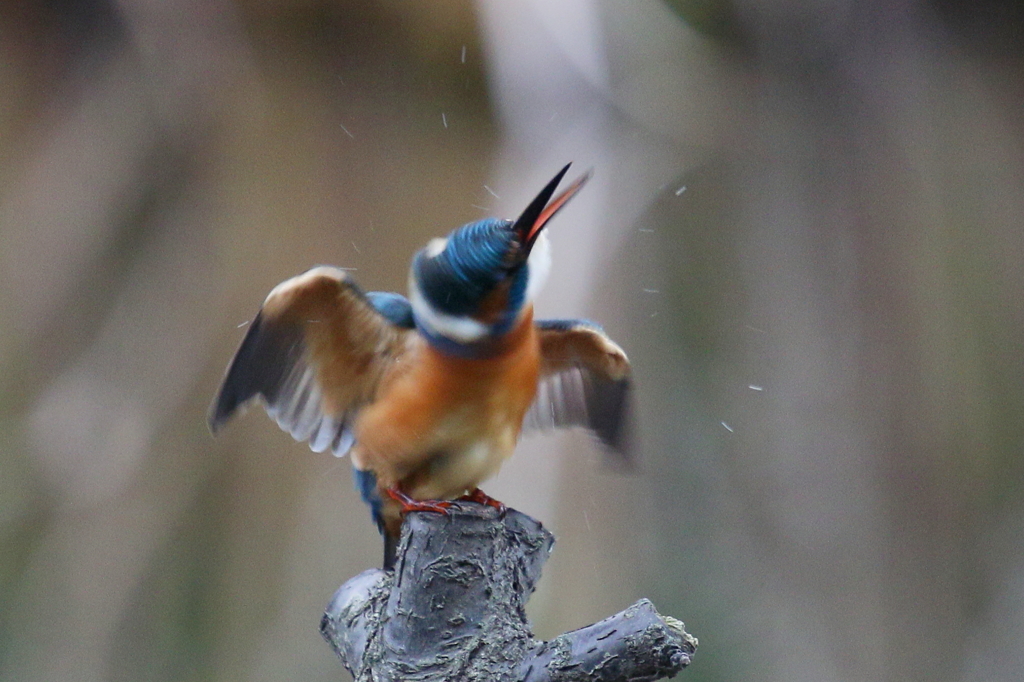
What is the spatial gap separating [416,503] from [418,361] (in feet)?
0.57

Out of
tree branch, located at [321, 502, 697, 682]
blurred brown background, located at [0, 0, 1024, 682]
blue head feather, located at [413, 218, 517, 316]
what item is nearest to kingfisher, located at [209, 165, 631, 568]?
blue head feather, located at [413, 218, 517, 316]

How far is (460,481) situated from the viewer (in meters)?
1.02

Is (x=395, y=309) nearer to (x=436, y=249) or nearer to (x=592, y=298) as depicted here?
(x=436, y=249)

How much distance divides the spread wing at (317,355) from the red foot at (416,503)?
103 mm

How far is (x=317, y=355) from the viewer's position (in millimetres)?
1025

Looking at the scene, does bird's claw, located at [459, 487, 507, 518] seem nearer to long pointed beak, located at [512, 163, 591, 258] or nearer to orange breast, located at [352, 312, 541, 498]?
orange breast, located at [352, 312, 541, 498]

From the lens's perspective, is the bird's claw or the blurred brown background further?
the blurred brown background

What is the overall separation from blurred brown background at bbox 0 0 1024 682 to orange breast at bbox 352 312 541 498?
0.80m

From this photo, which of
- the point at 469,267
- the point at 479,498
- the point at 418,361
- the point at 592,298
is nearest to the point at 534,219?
the point at 469,267

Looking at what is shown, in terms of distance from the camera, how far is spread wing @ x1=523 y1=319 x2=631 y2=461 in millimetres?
1116

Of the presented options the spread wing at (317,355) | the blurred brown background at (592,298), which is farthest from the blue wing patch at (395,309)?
the blurred brown background at (592,298)

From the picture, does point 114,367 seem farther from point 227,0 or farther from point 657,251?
point 657,251

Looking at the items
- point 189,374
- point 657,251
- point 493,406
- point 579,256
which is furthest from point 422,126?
point 493,406

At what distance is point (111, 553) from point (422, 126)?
Result: 3.74 ft
